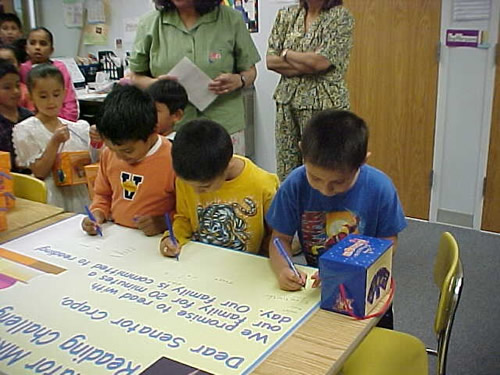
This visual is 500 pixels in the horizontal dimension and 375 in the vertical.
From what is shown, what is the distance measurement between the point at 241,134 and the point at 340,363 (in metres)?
1.85

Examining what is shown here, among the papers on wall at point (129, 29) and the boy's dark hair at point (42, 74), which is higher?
the papers on wall at point (129, 29)

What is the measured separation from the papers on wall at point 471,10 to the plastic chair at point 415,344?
2091 millimetres

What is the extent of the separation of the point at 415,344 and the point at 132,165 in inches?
39.4

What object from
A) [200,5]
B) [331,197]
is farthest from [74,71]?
[331,197]

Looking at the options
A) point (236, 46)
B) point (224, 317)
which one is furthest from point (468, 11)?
point (224, 317)

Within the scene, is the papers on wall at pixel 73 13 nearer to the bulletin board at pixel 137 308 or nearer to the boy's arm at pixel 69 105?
the boy's arm at pixel 69 105

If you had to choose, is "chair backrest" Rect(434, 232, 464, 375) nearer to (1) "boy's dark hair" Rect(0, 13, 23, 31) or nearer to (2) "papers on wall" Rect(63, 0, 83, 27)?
(1) "boy's dark hair" Rect(0, 13, 23, 31)

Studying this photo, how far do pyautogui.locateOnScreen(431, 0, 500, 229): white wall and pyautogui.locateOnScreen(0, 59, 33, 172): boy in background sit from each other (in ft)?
7.58

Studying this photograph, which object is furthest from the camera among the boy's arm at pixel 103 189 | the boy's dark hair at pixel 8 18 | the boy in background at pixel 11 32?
the boy's dark hair at pixel 8 18

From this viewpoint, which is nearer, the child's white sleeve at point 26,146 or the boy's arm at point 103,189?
the boy's arm at point 103,189

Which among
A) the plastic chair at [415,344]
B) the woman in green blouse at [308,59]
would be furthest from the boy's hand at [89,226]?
the woman in green blouse at [308,59]

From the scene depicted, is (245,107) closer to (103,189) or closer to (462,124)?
(462,124)

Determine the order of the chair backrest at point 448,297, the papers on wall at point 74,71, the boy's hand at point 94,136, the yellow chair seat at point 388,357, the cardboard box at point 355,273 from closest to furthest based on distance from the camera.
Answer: the cardboard box at point 355,273 → the chair backrest at point 448,297 → the yellow chair seat at point 388,357 → the boy's hand at point 94,136 → the papers on wall at point 74,71

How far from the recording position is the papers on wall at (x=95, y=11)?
15.2 feet
